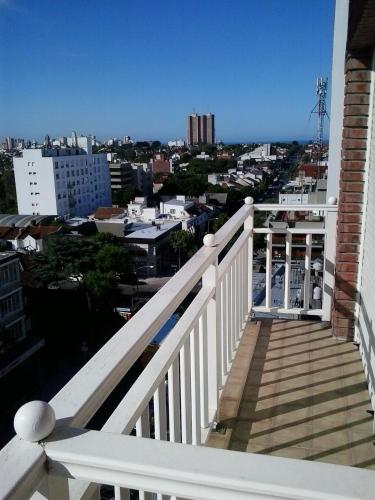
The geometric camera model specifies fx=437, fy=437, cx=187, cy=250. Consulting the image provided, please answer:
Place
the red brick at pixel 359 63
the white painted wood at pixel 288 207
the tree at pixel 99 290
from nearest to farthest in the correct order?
the red brick at pixel 359 63
the white painted wood at pixel 288 207
the tree at pixel 99 290

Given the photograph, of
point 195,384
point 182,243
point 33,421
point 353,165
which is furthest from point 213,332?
point 182,243

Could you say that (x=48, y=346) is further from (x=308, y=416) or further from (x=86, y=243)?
(x=308, y=416)

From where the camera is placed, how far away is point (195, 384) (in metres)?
1.36

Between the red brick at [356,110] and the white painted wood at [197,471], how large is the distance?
2288 mm

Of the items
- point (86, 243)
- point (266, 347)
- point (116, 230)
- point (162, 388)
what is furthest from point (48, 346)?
point (162, 388)

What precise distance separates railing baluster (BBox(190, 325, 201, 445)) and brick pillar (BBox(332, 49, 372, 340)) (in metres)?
1.51

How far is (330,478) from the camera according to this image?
0.48 metres

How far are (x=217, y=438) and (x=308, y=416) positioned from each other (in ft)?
1.46

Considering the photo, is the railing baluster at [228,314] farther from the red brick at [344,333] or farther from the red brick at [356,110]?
the red brick at [356,110]

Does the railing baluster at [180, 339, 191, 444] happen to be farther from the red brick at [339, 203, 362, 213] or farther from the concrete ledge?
the red brick at [339, 203, 362, 213]

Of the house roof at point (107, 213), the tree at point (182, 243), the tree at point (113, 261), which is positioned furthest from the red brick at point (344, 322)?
the house roof at point (107, 213)

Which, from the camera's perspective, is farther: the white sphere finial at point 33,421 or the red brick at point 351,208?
the red brick at point 351,208

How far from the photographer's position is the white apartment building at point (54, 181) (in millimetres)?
32312

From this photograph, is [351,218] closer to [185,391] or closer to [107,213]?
[185,391]
